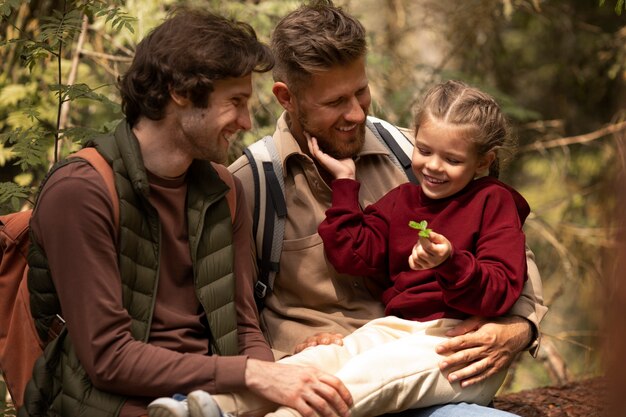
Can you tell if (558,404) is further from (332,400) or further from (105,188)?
(105,188)

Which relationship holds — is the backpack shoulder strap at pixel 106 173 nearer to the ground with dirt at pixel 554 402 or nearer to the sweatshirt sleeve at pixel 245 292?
the sweatshirt sleeve at pixel 245 292

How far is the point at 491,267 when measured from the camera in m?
3.53

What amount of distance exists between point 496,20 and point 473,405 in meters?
5.51

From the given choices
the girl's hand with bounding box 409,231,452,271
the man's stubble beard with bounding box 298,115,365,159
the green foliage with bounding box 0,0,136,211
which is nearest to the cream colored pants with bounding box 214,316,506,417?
the girl's hand with bounding box 409,231,452,271

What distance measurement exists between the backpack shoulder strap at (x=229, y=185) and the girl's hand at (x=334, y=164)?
46 centimetres

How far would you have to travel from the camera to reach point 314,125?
4.06m

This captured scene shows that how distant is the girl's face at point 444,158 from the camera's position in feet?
12.1

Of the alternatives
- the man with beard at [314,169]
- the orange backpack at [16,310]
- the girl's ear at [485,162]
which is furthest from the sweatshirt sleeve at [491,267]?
the orange backpack at [16,310]

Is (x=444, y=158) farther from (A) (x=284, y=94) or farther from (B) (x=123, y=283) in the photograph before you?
(B) (x=123, y=283)

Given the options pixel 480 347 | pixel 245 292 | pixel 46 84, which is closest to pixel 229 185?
pixel 245 292

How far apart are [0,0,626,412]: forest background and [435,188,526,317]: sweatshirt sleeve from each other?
61cm

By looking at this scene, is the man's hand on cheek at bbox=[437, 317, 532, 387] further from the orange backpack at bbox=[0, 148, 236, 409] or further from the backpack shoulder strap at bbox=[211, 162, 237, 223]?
the orange backpack at bbox=[0, 148, 236, 409]

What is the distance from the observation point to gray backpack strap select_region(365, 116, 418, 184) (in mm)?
4250

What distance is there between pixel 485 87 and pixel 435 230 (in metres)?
4.34
